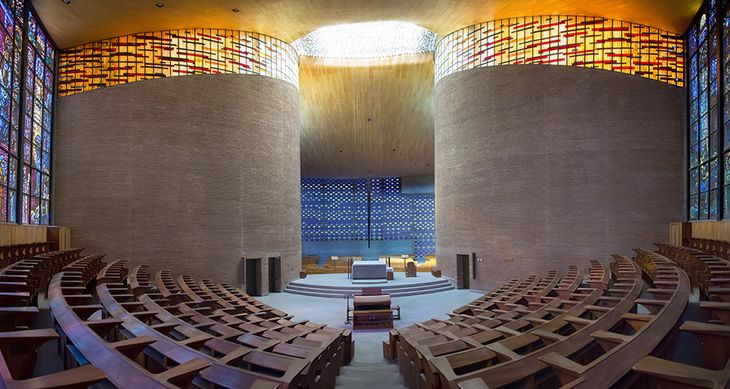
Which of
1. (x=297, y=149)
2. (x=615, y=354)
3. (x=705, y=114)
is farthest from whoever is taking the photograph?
(x=297, y=149)

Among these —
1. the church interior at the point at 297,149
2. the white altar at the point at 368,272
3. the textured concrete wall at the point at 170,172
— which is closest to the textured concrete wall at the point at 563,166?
the church interior at the point at 297,149

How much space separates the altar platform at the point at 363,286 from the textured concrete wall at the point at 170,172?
4.86ft

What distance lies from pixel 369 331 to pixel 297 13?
9.73 metres

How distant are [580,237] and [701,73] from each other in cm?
546

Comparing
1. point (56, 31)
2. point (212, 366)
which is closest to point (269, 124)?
point (56, 31)

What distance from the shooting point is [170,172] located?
1401cm

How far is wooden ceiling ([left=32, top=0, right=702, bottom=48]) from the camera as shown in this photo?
12.6 meters

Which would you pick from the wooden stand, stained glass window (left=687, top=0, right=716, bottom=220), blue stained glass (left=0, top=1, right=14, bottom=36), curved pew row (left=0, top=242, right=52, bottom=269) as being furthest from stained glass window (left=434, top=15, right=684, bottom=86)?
curved pew row (left=0, top=242, right=52, bottom=269)

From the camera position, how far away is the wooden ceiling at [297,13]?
12.6 meters

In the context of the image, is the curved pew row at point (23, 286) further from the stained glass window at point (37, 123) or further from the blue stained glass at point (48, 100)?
the blue stained glass at point (48, 100)

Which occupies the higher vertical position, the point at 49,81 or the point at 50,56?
the point at 50,56

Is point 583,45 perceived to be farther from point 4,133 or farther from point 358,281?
point 4,133

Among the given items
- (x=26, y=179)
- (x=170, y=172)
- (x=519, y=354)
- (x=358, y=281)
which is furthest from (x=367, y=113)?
(x=519, y=354)

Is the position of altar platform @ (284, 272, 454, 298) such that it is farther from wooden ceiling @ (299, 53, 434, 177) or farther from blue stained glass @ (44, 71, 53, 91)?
blue stained glass @ (44, 71, 53, 91)
